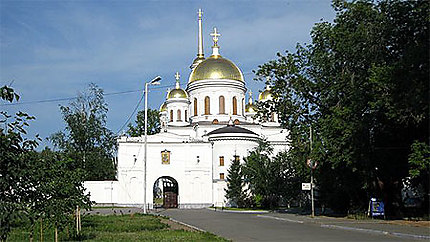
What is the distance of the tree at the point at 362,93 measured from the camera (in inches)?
928

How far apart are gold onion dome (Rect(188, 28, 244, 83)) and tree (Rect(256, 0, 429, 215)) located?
109 ft

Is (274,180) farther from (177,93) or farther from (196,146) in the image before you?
(177,93)

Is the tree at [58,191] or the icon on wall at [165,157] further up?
the icon on wall at [165,157]

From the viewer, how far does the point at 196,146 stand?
56.1 metres

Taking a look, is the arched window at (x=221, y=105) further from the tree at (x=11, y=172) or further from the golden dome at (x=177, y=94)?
the tree at (x=11, y=172)

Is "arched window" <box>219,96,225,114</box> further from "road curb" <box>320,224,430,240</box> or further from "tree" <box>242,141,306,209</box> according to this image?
"road curb" <box>320,224,430,240</box>

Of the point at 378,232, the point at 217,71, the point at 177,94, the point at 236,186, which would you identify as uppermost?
the point at 217,71

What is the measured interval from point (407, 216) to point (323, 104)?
7811 millimetres

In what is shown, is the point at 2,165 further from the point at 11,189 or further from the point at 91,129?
the point at 91,129

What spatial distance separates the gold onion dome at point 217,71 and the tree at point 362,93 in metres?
33.2

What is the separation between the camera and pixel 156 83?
34438 millimetres

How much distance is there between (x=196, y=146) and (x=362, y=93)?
3114cm

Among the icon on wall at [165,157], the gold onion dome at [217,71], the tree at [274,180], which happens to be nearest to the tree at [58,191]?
the tree at [274,180]

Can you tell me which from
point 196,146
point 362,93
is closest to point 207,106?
point 196,146
